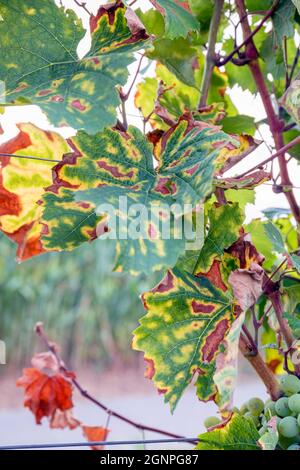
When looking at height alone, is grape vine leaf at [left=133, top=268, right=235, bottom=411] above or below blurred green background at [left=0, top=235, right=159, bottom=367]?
below

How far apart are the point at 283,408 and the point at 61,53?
294 mm

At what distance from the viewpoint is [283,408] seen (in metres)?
0.43

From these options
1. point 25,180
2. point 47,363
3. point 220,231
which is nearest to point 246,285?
point 220,231

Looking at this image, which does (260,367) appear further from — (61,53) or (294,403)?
(61,53)

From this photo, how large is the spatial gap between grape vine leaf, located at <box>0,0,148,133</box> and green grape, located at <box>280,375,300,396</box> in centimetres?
24

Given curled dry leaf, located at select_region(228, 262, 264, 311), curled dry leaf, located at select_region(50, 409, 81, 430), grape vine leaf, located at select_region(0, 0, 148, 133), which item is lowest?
curled dry leaf, located at select_region(50, 409, 81, 430)

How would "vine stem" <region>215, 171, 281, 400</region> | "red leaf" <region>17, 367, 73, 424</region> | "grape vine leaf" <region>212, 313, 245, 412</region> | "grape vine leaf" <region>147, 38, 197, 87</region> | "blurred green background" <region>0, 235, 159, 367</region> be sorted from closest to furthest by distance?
"grape vine leaf" <region>212, 313, 245, 412</region> → "vine stem" <region>215, 171, 281, 400</region> → "grape vine leaf" <region>147, 38, 197, 87</region> → "red leaf" <region>17, 367, 73, 424</region> → "blurred green background" <region>0, 235, 159, 367</region>

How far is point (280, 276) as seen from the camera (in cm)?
46

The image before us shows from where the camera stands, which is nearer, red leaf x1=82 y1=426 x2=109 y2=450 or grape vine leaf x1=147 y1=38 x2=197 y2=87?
grape vine leaf x1=147 y1=38 x2=197 y2=87

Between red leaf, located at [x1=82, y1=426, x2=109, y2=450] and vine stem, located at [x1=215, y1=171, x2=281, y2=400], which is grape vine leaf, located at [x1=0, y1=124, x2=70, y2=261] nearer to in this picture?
vine stem, located at [x1=215, y1=171, x2=281, y2=400]

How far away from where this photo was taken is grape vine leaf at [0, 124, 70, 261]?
486 millimetres

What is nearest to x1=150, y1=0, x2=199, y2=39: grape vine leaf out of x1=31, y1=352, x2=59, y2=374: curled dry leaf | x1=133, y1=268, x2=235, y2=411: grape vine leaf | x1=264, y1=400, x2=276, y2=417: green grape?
x1=133, y1=268, x2=235, y2=411: grape vine leaf

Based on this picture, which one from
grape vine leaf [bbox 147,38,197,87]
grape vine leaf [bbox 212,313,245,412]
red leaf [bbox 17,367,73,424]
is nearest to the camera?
grape vine leaf [bbox 212,313,245,412]

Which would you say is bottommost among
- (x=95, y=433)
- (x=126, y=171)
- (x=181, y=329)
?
(x=95, y=433)
